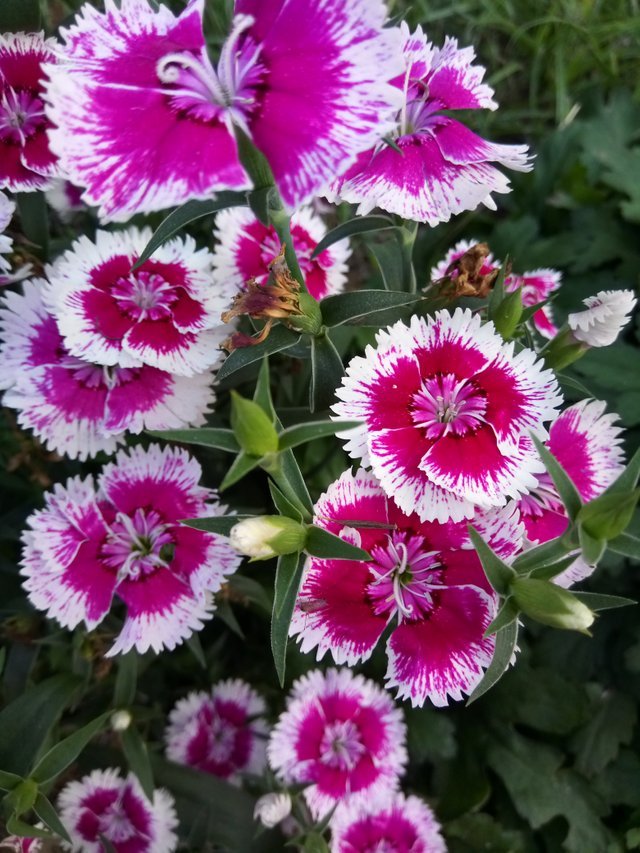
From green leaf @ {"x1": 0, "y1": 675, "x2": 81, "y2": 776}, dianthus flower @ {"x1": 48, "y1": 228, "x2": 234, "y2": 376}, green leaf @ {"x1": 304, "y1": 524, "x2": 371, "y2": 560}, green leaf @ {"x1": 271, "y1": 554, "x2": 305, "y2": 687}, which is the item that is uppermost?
dianthus flower @ {"x1": 48, "y1": 228, "x2": 234, "y2": 376}

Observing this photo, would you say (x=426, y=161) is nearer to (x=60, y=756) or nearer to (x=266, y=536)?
(x=266, y=536)

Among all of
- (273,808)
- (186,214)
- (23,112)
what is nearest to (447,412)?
(186,214)

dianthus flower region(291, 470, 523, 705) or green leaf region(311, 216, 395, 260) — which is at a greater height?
green leaf region(311, 216, 395, 260)

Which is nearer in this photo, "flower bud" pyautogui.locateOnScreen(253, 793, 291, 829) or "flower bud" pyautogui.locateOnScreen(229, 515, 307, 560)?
"flower bud" pyautogui.locateOnScreen(229, 515, 307, 560)

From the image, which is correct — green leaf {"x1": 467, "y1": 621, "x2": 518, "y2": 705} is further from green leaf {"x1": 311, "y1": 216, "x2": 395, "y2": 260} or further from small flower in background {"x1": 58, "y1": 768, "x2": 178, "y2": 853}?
small flower in background {"x1": 58, "y1": 768, "x2": 178, "y2": 853}

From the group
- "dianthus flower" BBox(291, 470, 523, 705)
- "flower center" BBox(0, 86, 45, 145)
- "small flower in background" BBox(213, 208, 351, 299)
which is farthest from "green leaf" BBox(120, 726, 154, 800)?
"flower center" BBox(0, 86, 45, 145)

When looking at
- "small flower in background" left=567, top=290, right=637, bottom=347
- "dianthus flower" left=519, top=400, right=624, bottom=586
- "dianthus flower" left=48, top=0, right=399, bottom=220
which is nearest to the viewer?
"dianthus flower" left=48, top=0, right=399, bottom=220

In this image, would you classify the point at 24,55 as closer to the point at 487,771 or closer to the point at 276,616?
the point at 276,616
